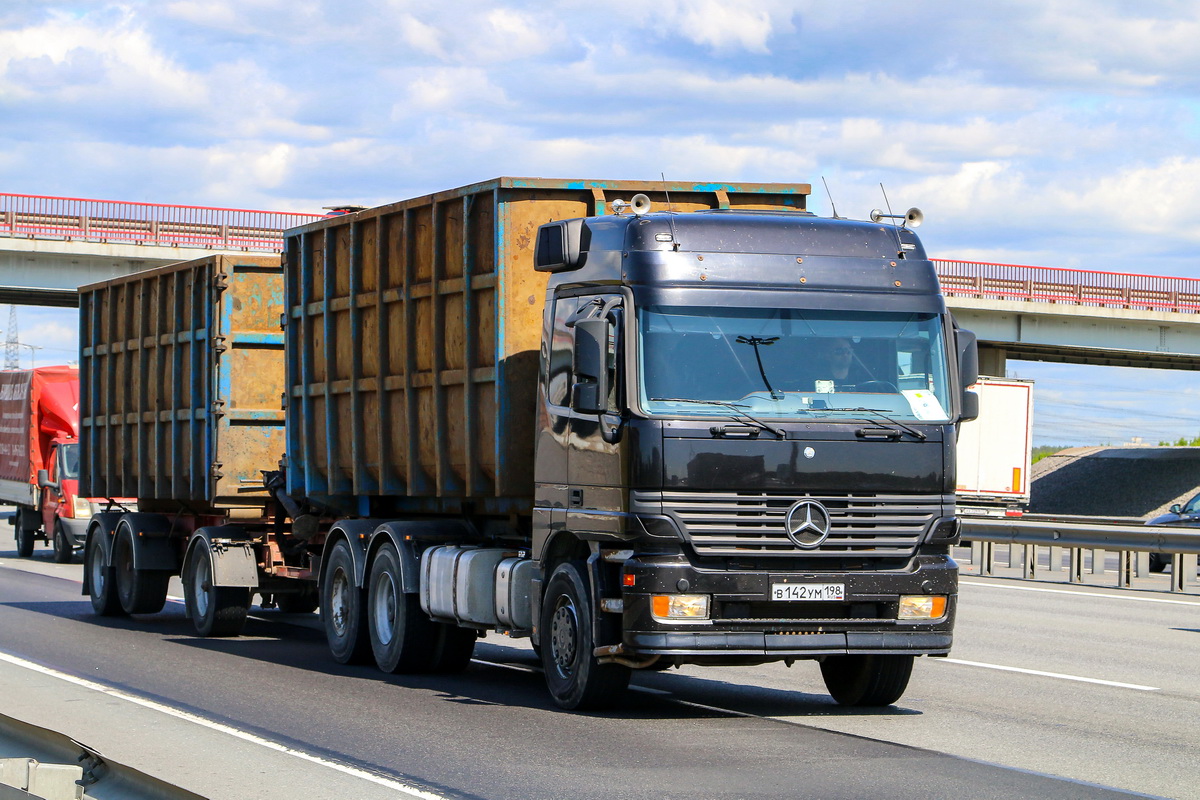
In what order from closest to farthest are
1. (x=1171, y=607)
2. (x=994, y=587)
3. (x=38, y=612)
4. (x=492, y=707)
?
(x=492, y=707) < (x=38, y=612) < (x=1171, y=607) < (x=994, y=587)

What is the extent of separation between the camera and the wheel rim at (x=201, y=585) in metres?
16.4

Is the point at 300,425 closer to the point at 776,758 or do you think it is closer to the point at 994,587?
the point at 776,758

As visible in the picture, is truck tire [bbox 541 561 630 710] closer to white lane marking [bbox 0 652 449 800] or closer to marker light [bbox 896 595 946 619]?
marker light [bbox 896 595 946 619]

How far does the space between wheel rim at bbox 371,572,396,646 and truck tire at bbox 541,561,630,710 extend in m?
2.50

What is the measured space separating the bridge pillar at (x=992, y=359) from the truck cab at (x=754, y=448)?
48607mm

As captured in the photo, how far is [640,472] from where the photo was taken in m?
9.80

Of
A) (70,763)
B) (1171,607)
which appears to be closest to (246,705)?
(70,763)

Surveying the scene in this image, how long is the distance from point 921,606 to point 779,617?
0.90 meters

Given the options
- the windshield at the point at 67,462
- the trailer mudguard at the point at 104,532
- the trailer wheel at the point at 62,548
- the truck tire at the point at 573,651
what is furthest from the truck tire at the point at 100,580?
the windshield at the point at 67,462

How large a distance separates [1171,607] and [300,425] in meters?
10.8

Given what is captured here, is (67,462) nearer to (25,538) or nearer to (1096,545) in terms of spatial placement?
(25,538)

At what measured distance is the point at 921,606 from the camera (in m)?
10.2

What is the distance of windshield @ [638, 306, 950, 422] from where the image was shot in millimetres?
9977

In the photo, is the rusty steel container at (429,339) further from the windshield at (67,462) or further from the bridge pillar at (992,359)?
the bridge pillar at (992,359)
